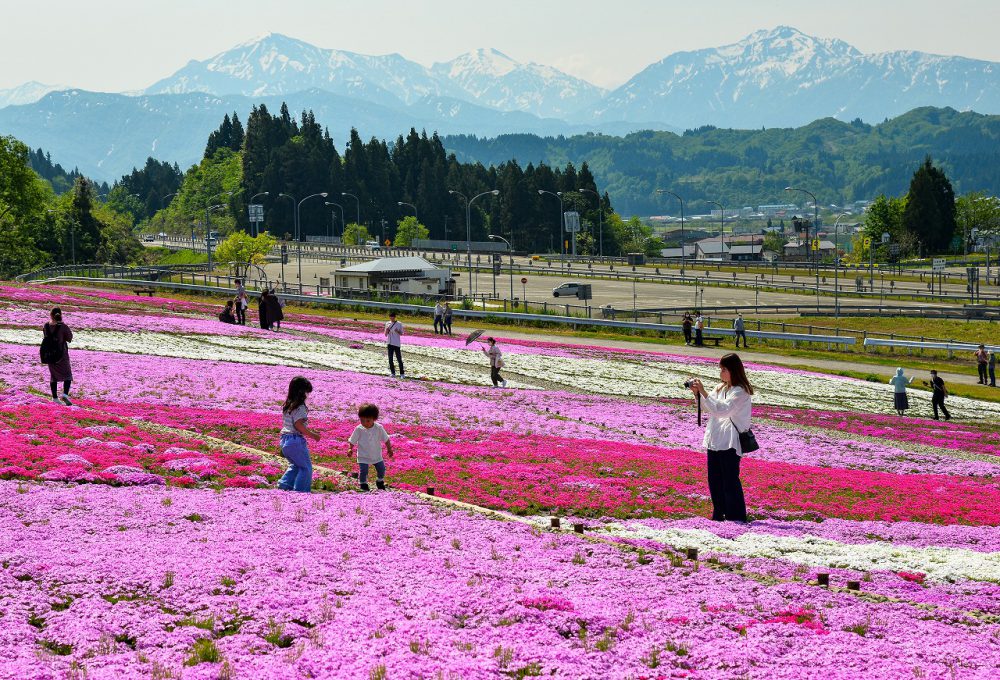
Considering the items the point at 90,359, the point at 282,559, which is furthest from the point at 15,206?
the point at 282,559

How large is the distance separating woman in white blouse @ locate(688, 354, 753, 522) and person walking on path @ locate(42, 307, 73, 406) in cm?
1665

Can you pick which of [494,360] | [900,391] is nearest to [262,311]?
[494,360]

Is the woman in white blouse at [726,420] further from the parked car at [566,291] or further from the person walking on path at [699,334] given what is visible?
the parked car at [566,291]

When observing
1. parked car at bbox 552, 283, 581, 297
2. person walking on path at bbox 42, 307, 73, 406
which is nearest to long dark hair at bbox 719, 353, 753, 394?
person walking on path at bbox 42, 307, 73, 406

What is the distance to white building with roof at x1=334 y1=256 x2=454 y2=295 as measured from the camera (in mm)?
97812

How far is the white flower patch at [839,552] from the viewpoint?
54.0 feet

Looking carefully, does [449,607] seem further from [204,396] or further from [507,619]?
[204,396]

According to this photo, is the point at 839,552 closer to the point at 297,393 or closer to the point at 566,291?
the point at 297,393

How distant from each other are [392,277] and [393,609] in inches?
3416

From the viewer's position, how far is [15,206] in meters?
129

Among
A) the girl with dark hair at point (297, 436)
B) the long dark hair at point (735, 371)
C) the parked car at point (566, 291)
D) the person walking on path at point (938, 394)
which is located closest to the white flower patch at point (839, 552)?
the long dark hair at point (735, 371)

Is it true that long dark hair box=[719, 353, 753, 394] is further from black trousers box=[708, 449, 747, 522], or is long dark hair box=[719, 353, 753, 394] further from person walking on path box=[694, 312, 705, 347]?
person walking on path box=[694, 312, 705, 347]

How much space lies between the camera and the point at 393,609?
13078 millimetres

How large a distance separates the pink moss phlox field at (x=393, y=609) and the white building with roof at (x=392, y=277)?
258 feet
